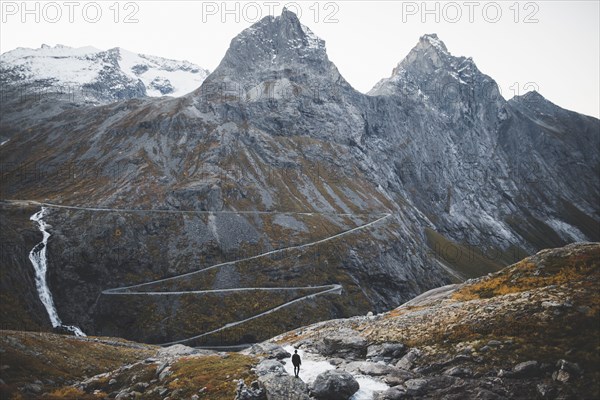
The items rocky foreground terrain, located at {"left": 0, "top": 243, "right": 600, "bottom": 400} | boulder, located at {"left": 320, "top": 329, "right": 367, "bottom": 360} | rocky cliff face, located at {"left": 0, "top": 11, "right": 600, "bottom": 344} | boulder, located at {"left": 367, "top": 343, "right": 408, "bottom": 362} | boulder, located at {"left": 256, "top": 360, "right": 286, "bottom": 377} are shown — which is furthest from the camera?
rocky cliff face, located at {"left": 0, "top": 11, "right": 600, "bottom": 344}

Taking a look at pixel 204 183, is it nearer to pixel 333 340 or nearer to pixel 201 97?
pixel 201 97

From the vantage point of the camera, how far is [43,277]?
286 ft

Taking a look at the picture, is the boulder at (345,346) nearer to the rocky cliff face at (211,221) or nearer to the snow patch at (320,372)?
the snow patch at (320,372)

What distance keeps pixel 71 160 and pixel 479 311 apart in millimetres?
174189

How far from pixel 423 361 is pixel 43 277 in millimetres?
93124

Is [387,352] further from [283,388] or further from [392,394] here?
[283,388]

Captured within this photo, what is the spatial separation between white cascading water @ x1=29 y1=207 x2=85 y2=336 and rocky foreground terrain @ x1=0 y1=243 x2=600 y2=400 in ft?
163

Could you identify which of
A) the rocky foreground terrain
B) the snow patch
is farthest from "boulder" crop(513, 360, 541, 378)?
the snow patch

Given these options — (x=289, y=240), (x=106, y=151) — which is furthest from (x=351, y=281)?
(x=106, y=151)

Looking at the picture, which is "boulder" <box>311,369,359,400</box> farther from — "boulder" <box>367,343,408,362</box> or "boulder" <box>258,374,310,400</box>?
"boulder" <box>367,343,408,362</box>

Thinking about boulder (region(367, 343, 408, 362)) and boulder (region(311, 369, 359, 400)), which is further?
boulder (region(367, 343, 408, 362))

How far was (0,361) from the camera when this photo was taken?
90.7 ft

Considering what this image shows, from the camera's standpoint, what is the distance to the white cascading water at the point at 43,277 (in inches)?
3100

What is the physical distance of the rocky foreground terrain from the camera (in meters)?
21.3
